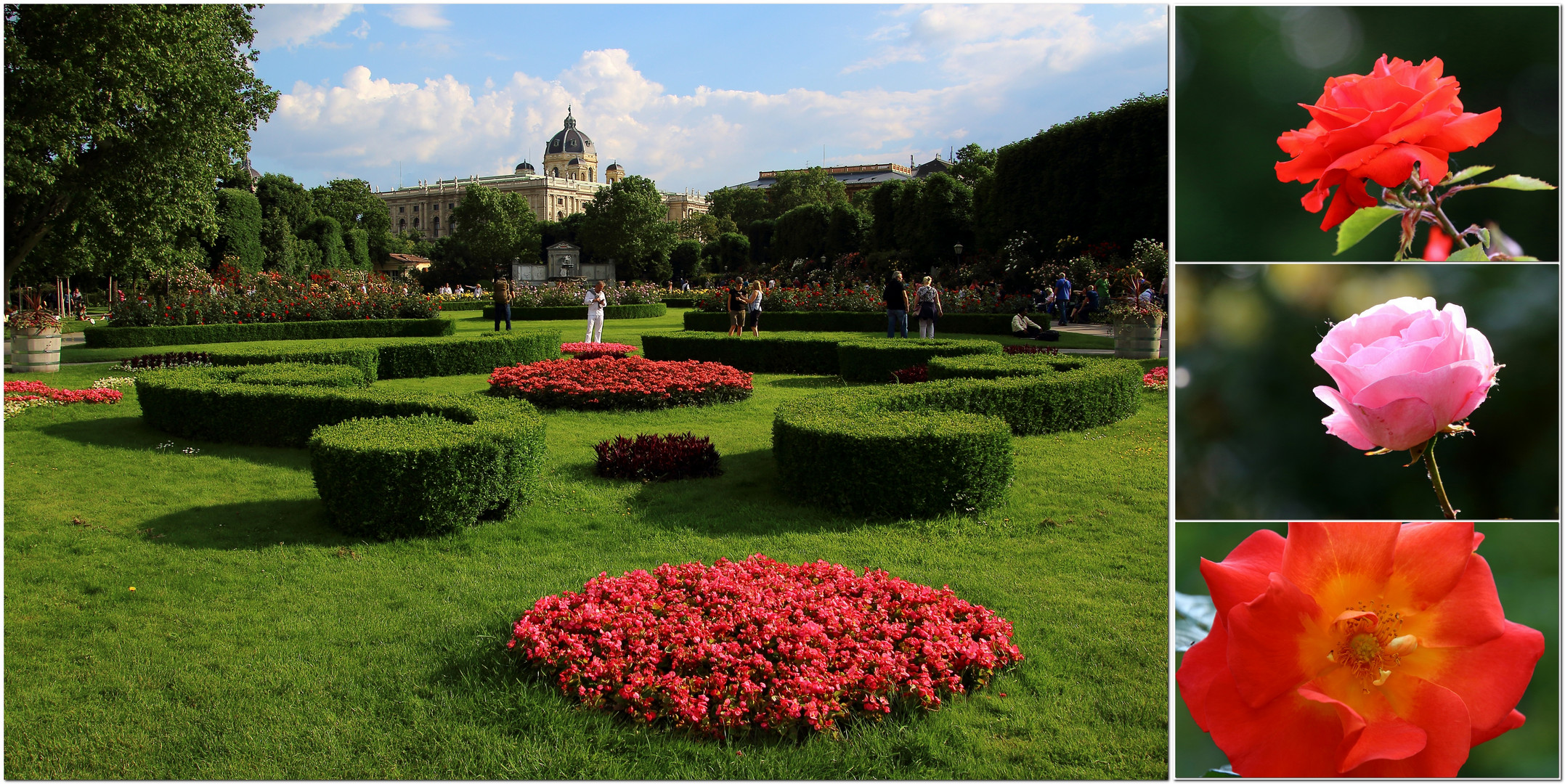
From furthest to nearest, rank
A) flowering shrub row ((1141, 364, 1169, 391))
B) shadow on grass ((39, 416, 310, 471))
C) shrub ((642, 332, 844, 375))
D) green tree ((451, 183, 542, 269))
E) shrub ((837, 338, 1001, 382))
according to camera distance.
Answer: green tree ((451, 183, 542, 269))
shrub ((642, 332, 844, 375))
shrub ((837, 338, 1001, 382))
flowering shrub row ((1141, 364, 1169, 391))
shadow on grass ((39, 416, 310, 471))

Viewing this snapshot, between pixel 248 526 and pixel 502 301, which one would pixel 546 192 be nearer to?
pixel 502 301

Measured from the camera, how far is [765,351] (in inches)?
545

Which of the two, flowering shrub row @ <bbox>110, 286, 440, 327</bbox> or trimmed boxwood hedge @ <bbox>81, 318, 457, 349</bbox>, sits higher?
flowering shrub row @ <bbox>110, 286, 440, 327</bbox>

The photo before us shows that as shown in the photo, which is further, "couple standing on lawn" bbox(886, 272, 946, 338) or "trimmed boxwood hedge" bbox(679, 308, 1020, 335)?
"trimmed boxwood hedge" bbox(679, 308, 1020, 335)

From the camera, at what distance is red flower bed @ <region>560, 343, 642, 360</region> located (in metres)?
13.8

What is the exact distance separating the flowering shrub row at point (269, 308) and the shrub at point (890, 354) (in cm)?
1271

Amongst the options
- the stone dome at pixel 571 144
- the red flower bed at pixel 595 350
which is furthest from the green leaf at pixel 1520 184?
the stone dome at pixel 571 144

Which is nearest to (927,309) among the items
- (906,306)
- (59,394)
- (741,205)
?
(906,306)

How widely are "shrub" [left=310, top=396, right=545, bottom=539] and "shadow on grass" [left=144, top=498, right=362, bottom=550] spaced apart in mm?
153

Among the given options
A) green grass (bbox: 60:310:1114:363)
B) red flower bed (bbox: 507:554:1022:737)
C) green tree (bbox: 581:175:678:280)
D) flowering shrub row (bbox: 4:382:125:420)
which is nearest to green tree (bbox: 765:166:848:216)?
green tree (bbox: 581:175:678:280)

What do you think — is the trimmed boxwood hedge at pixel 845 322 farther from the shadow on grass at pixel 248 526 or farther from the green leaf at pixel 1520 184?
the green leaf at pixel 1520 184

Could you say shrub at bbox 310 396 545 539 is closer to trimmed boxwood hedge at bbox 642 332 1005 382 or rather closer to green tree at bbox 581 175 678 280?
trimmed boxwood hedge at bbox 642 332 1005 382

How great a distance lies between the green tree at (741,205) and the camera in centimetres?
7669

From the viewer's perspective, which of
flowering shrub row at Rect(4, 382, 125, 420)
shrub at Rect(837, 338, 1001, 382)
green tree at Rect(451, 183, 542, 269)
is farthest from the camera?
green tree at Rect(451, 183, 542, 269)
